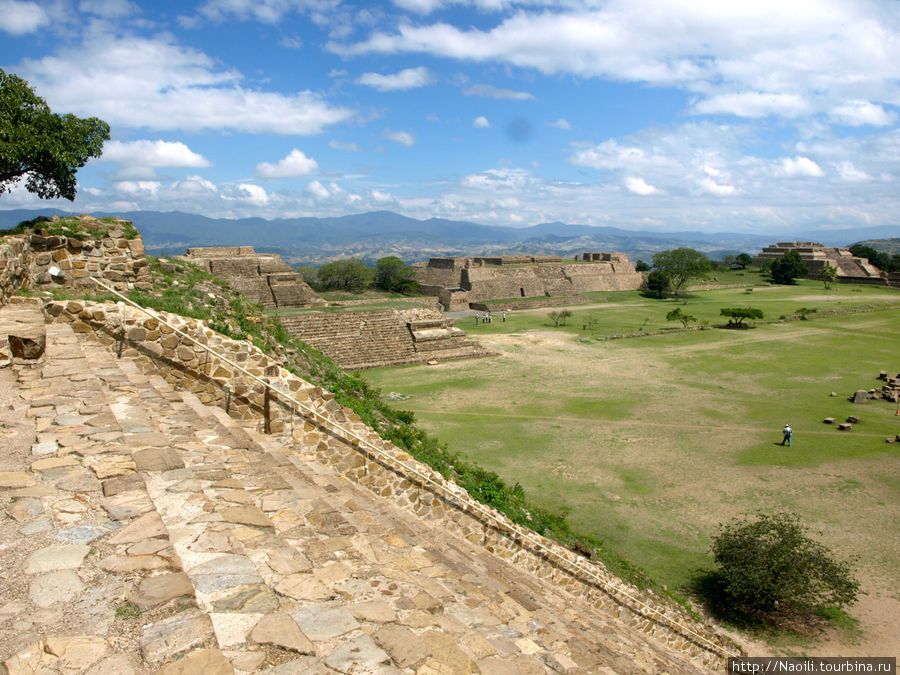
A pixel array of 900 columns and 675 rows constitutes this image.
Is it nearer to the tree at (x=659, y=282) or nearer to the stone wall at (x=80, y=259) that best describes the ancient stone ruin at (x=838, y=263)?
the tree at (x=659, y=282)

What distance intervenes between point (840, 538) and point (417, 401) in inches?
422

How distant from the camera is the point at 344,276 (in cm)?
4300

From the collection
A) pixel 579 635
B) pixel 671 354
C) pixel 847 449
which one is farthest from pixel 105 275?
pixel 671 354

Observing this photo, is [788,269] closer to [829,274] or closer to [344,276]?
[829,274]

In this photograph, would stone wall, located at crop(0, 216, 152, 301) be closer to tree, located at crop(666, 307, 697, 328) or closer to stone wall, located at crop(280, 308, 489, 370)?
stone wall, located at crop(280, 308, 489, 370)

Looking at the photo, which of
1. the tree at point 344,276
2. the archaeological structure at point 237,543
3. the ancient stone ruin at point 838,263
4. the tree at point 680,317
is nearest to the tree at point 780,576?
the archaeological structure at point 237,543

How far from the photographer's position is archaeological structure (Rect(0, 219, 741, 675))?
7.93ft

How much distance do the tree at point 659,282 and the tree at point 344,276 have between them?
2370 cm

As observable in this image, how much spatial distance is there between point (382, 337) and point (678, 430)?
12227 millimetres

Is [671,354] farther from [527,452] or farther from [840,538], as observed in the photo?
[840,538]

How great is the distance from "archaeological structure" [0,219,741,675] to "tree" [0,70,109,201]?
6.15 metres

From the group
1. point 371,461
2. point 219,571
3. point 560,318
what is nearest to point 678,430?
point 371,461

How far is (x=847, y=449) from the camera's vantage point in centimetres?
1246

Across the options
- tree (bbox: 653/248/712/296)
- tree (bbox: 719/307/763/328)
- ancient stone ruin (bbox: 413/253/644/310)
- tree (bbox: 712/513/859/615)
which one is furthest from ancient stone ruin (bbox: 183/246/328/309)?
tree (bbox: 653/248/712/296)
